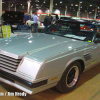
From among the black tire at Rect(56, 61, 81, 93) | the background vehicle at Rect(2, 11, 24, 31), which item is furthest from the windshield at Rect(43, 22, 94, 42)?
the background vehicle at Rect(2, 11, 24, 31)

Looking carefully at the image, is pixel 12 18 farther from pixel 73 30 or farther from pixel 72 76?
pixel 72 76

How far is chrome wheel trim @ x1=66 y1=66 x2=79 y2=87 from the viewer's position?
9.36 ft

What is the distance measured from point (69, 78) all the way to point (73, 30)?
5.27ft

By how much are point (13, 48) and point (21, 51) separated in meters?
0.24

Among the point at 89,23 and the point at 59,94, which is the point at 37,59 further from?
the point at 89,23

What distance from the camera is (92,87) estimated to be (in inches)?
130

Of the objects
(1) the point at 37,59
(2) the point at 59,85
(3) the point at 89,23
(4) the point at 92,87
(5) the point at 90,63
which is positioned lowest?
(4) the point at 92,87

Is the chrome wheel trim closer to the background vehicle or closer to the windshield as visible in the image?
the windshield

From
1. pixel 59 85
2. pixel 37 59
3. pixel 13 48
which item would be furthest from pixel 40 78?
pixel 13 48

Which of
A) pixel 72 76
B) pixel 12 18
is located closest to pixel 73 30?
pixel 72 76

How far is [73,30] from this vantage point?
3.94 metres

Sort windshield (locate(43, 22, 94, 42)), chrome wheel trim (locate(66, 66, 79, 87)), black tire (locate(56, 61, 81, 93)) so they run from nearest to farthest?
black tire (locate(56, 61, 81, 93))
chrome wheel trim (locate(66, 66, 79, 87))
windshield (locate(43, 22, 94, 42))

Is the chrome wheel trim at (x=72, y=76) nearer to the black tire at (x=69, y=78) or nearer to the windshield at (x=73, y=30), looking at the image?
the black tire at (x=69, y=78)

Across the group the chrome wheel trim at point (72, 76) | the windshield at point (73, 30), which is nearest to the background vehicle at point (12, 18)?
the windshield at point (73, 30)
